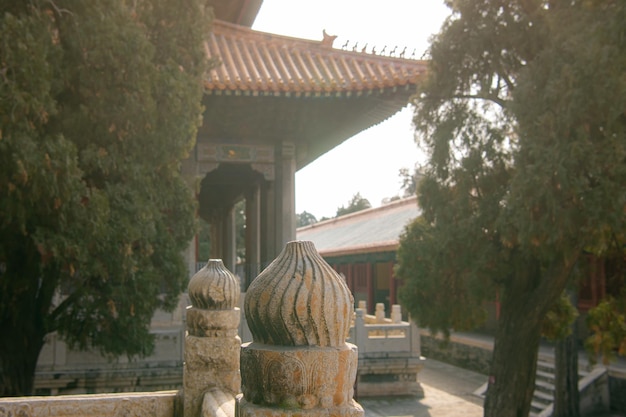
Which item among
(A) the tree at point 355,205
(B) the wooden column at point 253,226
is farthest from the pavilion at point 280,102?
(A) the tree at point 355,205

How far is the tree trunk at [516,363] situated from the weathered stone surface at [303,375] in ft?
21.6

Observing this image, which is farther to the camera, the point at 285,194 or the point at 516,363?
the point at 285,194

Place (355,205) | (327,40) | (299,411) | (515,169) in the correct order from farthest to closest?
(355,205), (327,40), (515,169), (299,411)

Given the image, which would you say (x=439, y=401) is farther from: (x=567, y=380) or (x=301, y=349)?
(x=301, y=349)

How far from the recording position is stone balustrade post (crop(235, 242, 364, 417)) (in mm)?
1568

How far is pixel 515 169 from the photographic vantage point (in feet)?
24.0

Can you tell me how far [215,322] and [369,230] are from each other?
19.0 meters

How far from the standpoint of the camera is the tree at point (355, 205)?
62713 mm

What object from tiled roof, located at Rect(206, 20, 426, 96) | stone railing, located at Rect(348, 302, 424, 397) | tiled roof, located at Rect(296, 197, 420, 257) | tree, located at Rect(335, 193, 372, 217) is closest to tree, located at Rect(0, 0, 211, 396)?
tiled roof, located at Rect(206, 20, 426, 96)

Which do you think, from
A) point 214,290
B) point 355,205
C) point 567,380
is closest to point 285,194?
point 567,380

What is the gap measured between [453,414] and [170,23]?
7.12 metres

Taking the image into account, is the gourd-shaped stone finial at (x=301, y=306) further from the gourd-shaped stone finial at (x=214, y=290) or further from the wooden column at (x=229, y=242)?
the wooden column at (x=229, y=242)

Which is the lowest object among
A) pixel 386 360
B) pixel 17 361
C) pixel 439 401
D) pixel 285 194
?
pixel 439 401

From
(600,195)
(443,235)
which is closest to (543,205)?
(600,195)
